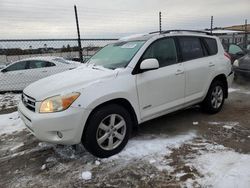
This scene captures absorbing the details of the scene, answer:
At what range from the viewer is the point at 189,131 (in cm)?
497

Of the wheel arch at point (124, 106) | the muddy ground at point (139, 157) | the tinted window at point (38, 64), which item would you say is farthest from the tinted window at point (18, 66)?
the wheel arch at point (124, 106)

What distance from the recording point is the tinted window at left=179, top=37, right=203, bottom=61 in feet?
16.9

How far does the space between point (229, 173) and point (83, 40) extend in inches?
321

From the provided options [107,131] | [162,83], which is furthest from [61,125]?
[162,83]

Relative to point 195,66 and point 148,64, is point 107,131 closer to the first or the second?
point 148,64

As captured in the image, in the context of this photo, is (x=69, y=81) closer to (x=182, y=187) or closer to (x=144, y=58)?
(x=144, y=58)

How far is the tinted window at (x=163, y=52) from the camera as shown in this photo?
15.1ft

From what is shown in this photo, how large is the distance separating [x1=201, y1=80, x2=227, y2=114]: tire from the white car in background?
5.88m

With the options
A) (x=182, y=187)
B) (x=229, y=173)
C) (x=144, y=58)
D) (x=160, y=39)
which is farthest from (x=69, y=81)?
(x=229, y=173)

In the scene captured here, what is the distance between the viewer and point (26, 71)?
410 inches

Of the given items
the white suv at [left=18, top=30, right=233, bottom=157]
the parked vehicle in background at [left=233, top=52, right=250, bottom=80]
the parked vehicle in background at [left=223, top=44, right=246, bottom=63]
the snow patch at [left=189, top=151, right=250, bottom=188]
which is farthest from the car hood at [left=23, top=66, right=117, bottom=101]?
the parked vehicle in background at [left=223, top=44, right=246, bottom=63]

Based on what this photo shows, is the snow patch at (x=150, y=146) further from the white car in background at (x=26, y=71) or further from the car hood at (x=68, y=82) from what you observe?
the white car in background at (x=26, y=71)

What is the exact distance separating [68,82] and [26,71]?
7.08 metres

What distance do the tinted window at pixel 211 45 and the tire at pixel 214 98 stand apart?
0.64 metres
